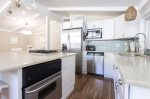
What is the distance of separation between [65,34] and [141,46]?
2888 millimetres

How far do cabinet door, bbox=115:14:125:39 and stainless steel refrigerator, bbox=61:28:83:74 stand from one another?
132 centimetres

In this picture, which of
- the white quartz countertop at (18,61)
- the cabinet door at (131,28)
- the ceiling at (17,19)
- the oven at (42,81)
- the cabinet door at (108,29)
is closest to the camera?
the white quartz countertop at (18,61)

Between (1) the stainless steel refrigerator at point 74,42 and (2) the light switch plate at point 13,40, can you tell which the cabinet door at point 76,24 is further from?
(2) the light switch plate at point 13,40

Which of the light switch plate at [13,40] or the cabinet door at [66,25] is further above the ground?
the cabinet door at [66,25]

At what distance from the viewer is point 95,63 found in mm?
4484

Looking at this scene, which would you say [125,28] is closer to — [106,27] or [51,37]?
[106,27]

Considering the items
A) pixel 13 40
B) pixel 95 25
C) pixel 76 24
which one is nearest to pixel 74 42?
pixel 76 24

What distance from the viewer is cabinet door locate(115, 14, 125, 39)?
3.91 meters

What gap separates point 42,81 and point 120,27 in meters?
3.35

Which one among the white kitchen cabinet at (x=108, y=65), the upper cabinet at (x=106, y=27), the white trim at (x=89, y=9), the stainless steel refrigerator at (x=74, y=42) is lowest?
the white kitchen cabinet at (x=108, y=65)

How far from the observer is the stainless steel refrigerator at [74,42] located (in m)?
4.69

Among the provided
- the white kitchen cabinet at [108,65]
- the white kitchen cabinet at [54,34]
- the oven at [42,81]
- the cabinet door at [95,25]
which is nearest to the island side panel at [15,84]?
the oven at [42,81]

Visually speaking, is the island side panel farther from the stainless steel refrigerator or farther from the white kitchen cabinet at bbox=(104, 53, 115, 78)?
the stainless steel refrigerator

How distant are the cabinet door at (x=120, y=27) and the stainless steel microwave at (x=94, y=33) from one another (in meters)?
0.68
